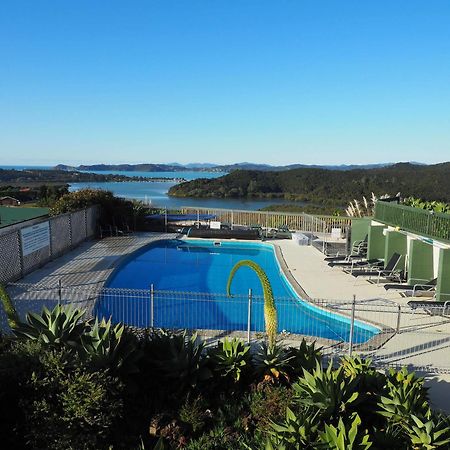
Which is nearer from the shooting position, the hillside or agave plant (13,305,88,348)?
agave plant (13,305,88,348)

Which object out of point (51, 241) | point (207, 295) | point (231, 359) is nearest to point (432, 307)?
point (207, 295)

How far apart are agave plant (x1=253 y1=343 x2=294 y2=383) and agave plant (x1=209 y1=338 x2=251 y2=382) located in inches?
7.7

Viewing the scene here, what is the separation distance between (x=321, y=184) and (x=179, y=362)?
5430 centimetres

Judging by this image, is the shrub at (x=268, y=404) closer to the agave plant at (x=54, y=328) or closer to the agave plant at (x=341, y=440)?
the agave plant at (x=341, y=440)

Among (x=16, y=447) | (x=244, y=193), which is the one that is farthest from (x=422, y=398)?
(x=244, y=193)

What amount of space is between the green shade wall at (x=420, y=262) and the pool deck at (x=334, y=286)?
0.77 metres

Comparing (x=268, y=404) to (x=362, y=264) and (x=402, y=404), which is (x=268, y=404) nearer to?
(x=402, y=404)

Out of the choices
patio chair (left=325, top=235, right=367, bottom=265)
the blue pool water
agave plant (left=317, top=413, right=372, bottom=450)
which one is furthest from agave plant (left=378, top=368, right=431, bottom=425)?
patio chair (left=325, top=235, right=367, bottom=265)

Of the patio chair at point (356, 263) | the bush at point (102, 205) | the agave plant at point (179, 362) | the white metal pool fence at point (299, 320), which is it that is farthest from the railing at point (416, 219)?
the bush at point (102, 205)

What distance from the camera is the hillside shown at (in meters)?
46.0

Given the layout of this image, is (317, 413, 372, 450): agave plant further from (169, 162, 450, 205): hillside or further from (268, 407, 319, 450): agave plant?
(169, 162, 450, 205): hillside

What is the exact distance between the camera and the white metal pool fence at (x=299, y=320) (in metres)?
7.71

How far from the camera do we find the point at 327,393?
4754 mm

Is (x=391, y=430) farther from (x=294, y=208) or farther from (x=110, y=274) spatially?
(x=294, y=208)
